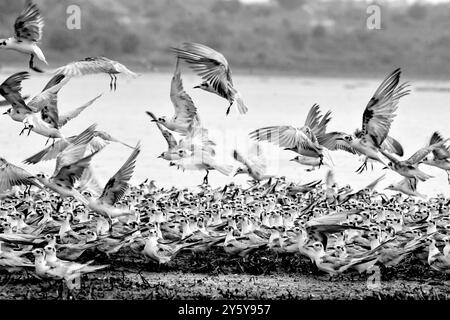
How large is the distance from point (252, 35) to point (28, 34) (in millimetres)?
41188

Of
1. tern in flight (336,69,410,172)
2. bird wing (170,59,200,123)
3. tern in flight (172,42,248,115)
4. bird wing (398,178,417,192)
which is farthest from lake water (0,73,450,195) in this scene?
tern in flight (336,69,410,172)

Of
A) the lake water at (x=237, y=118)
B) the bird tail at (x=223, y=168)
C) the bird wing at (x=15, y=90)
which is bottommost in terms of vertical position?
the lake water at (x=237, y=118)

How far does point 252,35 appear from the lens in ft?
183

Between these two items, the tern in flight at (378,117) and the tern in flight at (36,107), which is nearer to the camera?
the tern in flight at (378,117)

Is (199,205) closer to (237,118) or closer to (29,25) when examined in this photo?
(29,25)

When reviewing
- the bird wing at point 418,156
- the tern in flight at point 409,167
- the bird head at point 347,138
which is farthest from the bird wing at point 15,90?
the bird wing at point 418,156

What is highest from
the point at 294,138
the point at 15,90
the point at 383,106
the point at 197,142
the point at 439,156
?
the point at 15,90

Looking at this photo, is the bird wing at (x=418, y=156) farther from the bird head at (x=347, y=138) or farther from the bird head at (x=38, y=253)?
the bird head at (x=38, y=253)

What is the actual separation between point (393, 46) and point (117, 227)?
41.0 m

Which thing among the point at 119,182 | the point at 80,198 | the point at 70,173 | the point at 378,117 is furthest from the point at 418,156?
the point at 70,173

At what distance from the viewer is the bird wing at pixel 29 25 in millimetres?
14766

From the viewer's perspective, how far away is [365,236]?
13617mm
